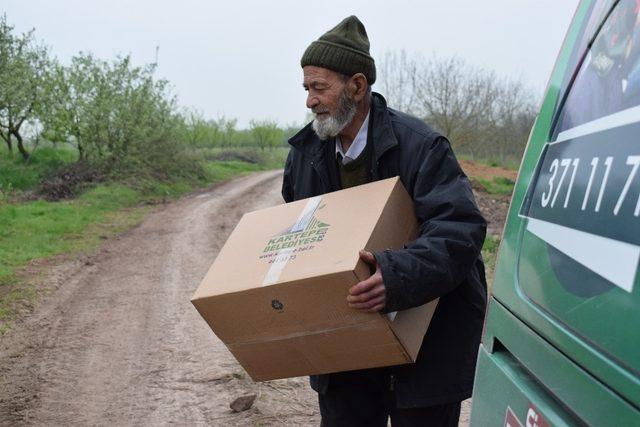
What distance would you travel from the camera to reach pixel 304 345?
2344 mm

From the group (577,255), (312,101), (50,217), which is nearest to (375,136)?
(312,101)

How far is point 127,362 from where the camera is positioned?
5492 millimetres

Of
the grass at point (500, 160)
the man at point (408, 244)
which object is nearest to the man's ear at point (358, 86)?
the man at point (408, 244)

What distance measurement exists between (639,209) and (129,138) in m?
20.7

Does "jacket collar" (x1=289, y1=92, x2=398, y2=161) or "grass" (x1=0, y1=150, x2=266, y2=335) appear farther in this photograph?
"grass" (x1=0, y1=150, x2=266, y2=335)

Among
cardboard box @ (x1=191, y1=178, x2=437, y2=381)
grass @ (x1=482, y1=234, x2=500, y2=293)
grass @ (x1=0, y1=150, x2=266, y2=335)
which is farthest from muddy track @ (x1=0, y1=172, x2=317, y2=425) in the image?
grass @ (x1=482, y1=234, x2=500, y2=293)

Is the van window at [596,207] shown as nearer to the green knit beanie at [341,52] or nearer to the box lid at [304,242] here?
the box lid at [304,242]

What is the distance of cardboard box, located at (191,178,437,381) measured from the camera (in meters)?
2.17

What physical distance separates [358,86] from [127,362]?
362cm

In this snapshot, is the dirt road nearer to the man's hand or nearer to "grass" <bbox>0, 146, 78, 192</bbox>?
the man's hand

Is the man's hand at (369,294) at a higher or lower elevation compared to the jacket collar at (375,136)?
lower

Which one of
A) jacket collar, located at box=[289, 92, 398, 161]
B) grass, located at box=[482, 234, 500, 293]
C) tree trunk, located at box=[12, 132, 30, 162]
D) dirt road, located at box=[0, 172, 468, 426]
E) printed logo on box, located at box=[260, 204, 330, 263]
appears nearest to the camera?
printed logo on box, located at box=[260, 204, 330, 263]

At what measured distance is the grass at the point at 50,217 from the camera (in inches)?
334

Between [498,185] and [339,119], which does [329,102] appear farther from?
[498,185]
